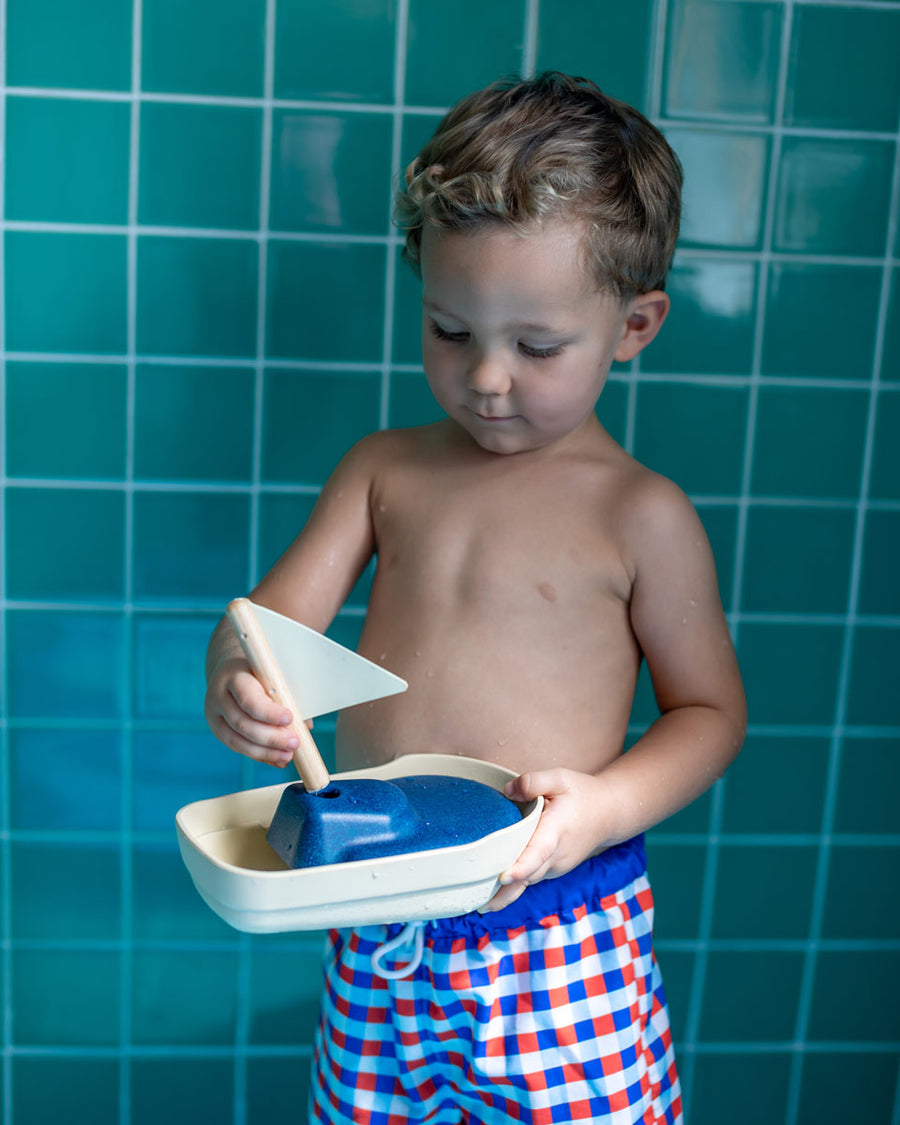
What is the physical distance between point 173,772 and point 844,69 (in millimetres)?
1042

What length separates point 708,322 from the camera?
1.21m

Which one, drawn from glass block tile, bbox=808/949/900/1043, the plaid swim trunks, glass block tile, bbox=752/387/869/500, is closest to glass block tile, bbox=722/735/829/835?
glass block tile, bbox=808/949/900/1043

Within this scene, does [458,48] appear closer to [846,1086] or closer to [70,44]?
[70,44]

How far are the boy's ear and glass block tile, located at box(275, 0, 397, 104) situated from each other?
410 millimetres

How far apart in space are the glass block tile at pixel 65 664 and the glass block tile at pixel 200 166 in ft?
1.44

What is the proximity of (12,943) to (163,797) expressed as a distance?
0.25 metres

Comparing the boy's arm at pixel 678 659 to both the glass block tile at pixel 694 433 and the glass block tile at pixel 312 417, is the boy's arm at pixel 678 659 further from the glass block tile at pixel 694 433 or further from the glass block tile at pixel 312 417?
the glass block tile at pixel 312 417

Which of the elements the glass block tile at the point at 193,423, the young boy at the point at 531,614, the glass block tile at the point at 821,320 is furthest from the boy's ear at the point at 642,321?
the glass block tile at the point at 193,423

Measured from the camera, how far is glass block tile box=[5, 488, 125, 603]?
1219 millimetres

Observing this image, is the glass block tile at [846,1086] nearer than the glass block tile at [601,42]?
No

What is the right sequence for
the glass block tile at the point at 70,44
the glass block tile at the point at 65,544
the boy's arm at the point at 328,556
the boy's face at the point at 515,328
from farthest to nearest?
the glass block tile at the point at 65,544
the glass block tile at the point at 70,44
the boy's arm at the point at 328,556
the boy's face at the point at 515,328

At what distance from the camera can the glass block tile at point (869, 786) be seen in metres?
1.32

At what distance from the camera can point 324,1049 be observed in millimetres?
975

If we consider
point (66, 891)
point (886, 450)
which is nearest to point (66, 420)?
point (66, 891)
